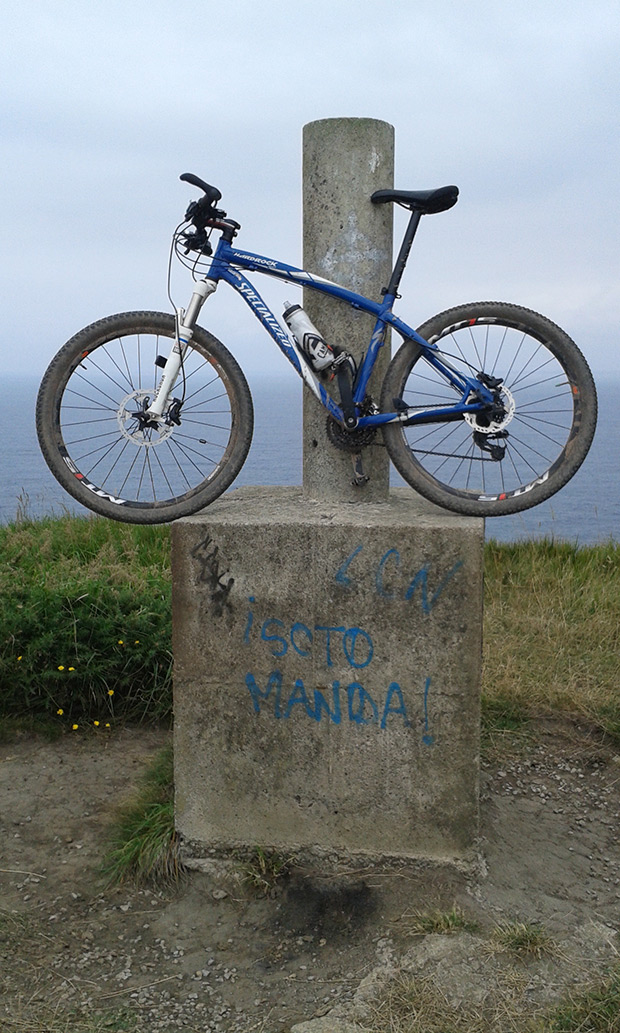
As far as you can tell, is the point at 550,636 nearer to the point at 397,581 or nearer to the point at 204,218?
the point at 397,581

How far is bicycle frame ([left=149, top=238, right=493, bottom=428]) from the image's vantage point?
4.18 meters

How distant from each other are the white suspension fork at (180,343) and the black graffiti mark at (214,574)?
58 cm

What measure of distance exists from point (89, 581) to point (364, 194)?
3.09 m

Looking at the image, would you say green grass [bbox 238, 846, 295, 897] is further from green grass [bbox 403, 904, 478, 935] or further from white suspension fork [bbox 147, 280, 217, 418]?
white suspension fork [bbox 147, 280, 217, 418]

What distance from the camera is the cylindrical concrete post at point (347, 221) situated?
4.23 metres

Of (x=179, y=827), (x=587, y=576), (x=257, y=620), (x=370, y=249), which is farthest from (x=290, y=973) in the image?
(x=587, y=576)

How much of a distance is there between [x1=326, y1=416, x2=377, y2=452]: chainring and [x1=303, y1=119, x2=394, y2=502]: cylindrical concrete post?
6cm

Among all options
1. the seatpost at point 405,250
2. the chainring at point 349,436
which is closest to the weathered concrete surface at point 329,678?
the chainring at point 349,436

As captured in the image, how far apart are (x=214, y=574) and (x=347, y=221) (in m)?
1.58

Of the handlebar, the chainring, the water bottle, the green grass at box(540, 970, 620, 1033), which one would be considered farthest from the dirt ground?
the handlebar

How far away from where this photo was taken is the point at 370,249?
14.0 feet

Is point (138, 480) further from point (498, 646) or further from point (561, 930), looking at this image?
point (498, 646)

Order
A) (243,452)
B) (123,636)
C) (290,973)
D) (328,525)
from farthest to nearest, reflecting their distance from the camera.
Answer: (123,636) < (243,452) < (328,525) < (290,973)

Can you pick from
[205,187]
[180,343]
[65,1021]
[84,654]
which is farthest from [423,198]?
[65,1021]
